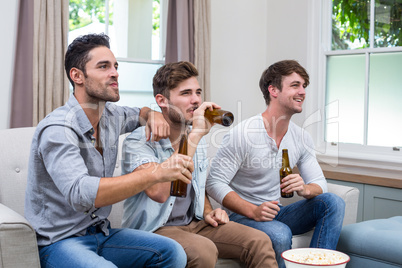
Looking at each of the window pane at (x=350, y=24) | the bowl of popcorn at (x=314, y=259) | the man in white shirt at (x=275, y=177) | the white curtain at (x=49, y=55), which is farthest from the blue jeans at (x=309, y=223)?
the window pane at (x=350, y=24)

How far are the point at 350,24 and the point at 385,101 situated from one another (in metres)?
0.70

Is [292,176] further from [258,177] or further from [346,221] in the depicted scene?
[346,221]

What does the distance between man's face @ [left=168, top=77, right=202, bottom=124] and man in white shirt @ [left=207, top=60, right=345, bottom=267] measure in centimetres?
38

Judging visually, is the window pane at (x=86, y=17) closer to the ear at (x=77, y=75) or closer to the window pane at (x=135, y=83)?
the window pane at (x=135, y=83)

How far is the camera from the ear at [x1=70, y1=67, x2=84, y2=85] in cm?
178

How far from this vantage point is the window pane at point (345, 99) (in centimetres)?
383

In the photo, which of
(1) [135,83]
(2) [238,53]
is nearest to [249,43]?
(2) [238,53]

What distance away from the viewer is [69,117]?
5.46 ft

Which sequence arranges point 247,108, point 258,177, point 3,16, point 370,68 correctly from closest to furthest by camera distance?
point 258,177 < point 3,16 < point 370,68 < point 247,108

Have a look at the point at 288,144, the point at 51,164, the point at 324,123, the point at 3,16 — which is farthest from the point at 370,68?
the point at 51,164

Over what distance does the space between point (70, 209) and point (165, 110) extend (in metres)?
0.64

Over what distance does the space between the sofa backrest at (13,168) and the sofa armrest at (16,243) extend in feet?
1.93

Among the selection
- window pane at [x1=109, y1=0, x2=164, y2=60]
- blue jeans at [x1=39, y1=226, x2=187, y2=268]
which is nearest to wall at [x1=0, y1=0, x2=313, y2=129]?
window pane at [x1=109, y1=0, x2=164, y2=60]

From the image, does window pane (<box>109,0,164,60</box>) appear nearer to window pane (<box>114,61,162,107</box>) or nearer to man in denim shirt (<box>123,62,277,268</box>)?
window pane (<box>114,61,162,107</box>)
